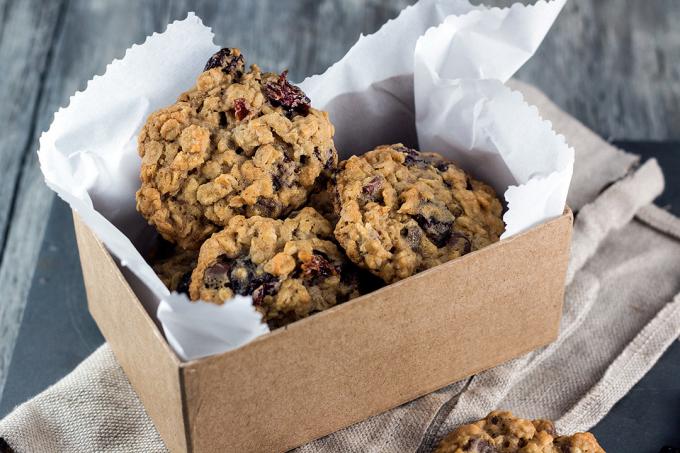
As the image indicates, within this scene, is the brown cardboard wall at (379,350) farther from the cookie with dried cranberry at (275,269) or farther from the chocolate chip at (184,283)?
the chocolate chip at (184,283)

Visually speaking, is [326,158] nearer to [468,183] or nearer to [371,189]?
[371,189]

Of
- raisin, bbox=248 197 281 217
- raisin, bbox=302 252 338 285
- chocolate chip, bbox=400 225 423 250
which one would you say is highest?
raisin, bbox=248 197 281 217

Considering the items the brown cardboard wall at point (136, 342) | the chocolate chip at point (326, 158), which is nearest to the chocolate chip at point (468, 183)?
the chocolate chip at point (326, 158)

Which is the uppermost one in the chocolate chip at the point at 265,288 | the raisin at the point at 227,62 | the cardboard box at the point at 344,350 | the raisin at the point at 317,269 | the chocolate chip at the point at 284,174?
the raisin at the point at 227,62

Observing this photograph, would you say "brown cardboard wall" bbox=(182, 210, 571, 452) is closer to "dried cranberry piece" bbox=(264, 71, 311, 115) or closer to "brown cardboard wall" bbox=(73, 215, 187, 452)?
"brown cardboard wall" bbox=(73, 215, 187, 452)

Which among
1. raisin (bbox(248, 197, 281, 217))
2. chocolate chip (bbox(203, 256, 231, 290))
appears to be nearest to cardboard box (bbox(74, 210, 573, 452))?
chocolate chip (bbox(203, 256, 231, 290))

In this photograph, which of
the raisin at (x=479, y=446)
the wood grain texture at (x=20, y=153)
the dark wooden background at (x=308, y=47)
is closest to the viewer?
the raisin at (x=479, y=446)

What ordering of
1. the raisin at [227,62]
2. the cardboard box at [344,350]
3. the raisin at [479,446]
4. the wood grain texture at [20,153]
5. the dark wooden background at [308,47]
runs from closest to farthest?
the cardboard box at [344,350] → the raisin at [479,446] → the raisin at [227,62] → the wood grain texture at [20,153] → the dark wooden background at [308,47]

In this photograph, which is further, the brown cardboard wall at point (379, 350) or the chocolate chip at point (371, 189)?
the chocolate chip at point (371, 189)
